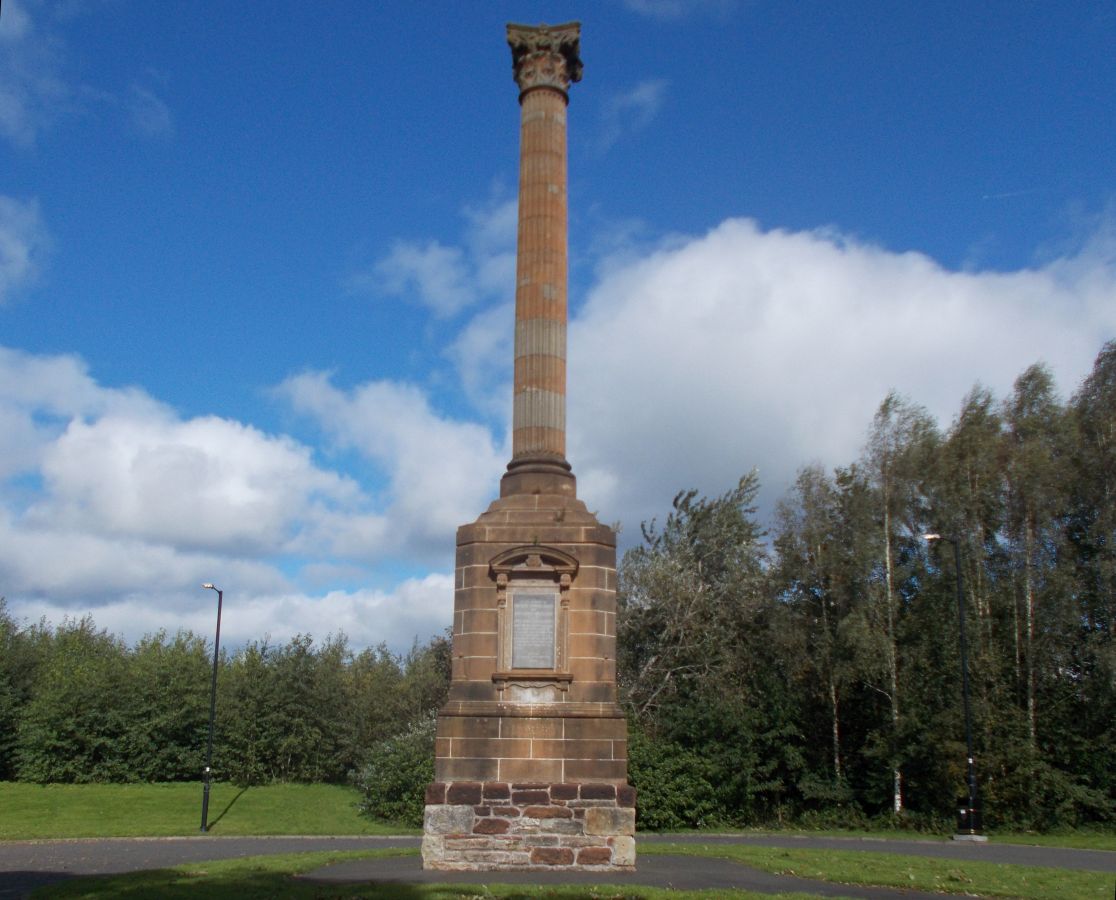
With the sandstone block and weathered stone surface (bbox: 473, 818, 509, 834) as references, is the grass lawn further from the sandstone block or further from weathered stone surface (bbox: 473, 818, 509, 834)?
the sandstone block

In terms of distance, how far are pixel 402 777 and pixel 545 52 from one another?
65.8 ft

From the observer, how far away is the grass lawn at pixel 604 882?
11.5 metres

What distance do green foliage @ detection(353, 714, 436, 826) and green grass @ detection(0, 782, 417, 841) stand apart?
1.81ft

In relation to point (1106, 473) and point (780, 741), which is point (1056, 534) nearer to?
point (1106, 473)

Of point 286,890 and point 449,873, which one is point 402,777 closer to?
point 449,873

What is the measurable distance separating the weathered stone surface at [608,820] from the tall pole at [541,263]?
5.05m

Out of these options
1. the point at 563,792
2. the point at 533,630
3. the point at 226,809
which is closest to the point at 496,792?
the point at 563,792

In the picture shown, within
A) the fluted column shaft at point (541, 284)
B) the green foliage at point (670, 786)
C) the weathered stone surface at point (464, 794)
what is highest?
Result: the fluted column shaft at point (541, 284)

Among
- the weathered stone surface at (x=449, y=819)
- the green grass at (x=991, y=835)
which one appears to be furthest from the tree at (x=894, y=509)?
the weathered stone surface at (x=449, y=819)

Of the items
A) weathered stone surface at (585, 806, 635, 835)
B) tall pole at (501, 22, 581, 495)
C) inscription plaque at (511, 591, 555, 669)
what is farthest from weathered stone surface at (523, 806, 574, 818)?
tall pole at (501, 22, 581, 495)

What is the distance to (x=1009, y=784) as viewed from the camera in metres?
26.6

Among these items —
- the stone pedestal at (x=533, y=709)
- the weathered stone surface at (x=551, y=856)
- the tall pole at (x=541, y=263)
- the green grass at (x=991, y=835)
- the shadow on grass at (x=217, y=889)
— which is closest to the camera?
the shadow on grass at (x=217, y=889)

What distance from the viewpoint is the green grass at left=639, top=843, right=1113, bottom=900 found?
12.8 meters

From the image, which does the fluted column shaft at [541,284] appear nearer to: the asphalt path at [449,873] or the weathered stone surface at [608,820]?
the weathered stone surface at [608,820]
